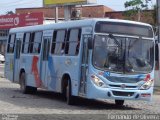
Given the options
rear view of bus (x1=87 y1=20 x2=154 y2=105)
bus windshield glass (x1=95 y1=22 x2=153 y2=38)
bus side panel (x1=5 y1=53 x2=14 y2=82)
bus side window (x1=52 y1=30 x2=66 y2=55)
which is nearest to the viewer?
rear view of bus (x1=87 y1=20 x2=154 y2=105)

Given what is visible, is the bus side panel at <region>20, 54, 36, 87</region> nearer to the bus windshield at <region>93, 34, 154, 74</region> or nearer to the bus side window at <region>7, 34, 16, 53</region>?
the bus side window at <region>7, 34, 16, 53</region>

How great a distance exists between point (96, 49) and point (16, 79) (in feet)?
26.9

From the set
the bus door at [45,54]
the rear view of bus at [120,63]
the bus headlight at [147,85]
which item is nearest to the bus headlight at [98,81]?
the rear view of bus at [120,63]

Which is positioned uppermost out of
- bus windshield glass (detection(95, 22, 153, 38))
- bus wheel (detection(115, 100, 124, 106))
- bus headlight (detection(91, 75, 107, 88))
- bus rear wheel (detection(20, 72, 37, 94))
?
bus windshield glass (detection(95, 22, 153, 38))

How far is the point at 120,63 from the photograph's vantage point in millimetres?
17047

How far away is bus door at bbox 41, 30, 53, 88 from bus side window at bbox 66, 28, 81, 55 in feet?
6.46

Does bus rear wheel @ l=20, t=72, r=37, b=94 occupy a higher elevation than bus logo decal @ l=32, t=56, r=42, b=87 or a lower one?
lower

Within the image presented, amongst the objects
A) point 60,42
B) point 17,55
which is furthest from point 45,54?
point 17,55

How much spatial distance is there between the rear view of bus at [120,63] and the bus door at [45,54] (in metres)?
4.00

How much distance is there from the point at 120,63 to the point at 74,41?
6.76 ft

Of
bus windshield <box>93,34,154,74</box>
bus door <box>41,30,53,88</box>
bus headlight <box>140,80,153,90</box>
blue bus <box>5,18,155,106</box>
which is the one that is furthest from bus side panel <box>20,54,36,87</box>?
bus headlight <box>140,80,153,90</box>

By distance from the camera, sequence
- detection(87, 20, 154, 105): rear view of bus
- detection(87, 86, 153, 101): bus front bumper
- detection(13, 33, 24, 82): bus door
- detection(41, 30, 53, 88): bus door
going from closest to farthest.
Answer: detection(87, 86, 153, 101): bus front bumper → detection(87, 20, 154, 105): rear view of bus → detection(41, 30, 53, 88): bus door → detection(13, 33, 24, 82): bus door

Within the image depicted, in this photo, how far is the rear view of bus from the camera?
16.8 metres

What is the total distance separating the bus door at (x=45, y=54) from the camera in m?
20.7
